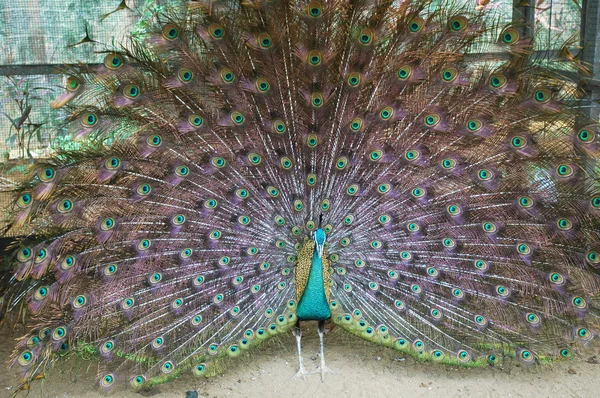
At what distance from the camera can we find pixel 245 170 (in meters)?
3.92

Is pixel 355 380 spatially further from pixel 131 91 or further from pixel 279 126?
pixel 131 91

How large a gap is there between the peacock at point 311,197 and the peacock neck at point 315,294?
0.01 meters

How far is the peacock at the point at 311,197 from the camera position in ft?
11.7

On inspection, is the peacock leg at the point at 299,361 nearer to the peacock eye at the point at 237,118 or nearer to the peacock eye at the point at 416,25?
the peacock eye at the point at 237,118

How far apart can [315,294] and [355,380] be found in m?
0.69

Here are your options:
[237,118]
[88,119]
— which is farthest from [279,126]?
[88,119]

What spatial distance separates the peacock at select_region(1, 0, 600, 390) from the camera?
3566 mm

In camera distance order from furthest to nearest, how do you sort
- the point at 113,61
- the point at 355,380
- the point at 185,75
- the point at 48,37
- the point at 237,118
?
the point at 48,37
the point at 355,380
the point at 237,118
the point at 185,75
the point at 113,61

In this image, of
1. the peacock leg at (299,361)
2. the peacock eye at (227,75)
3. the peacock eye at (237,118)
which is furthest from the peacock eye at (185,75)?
the peacock leg at (299,361)

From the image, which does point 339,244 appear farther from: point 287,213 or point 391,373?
point 391,373

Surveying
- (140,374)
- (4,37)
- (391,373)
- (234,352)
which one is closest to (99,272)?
(140,374)

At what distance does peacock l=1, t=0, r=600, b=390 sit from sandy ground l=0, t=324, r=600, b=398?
187mm

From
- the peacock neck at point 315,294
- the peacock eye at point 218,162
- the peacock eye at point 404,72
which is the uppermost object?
the peacock eye at point 404,72

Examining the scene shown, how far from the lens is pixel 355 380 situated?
400cm
